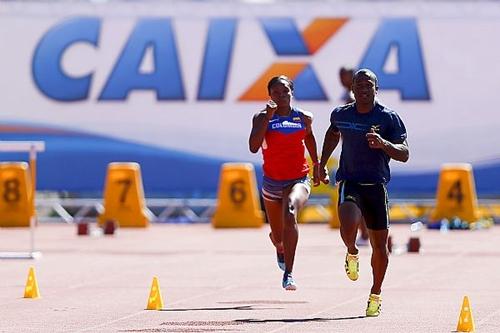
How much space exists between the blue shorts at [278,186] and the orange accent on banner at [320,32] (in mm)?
17273

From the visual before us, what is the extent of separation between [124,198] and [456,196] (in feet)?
20.0

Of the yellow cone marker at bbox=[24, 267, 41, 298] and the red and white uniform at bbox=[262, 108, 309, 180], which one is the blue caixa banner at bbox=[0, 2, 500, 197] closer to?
the red and white uniform at bbox=[262, 108, 309, 180]

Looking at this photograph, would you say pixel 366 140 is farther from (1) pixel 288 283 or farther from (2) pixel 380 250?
(1) pixel 288 283

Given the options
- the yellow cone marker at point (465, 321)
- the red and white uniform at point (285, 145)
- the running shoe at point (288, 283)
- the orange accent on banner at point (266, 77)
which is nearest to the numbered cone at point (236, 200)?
the orange accent on banner at point (266, 77)

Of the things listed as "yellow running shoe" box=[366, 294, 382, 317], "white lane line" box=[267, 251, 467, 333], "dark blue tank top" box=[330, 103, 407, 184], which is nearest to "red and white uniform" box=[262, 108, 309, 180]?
"white lane line" box=[267, 251, 467, 333]

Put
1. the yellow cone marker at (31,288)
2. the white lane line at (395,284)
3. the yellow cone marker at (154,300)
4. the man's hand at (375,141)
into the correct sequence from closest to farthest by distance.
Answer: the white lane line at (395,284), the man's hand at (375,141), the yellow cone marker at (154,300), the yellow cone marker at (31,288)

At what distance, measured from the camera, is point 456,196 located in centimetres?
2973

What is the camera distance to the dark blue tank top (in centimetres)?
1320

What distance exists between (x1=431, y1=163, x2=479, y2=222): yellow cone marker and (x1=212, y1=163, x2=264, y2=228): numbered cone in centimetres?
332

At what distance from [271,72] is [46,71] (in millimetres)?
4608

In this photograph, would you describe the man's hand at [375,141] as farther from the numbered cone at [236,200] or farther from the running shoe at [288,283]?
the numbered cone at [236,200]

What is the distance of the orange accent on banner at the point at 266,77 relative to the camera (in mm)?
32625

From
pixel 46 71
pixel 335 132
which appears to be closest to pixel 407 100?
pixel 46 71

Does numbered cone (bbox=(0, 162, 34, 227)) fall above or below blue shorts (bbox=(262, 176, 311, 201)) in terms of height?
above
